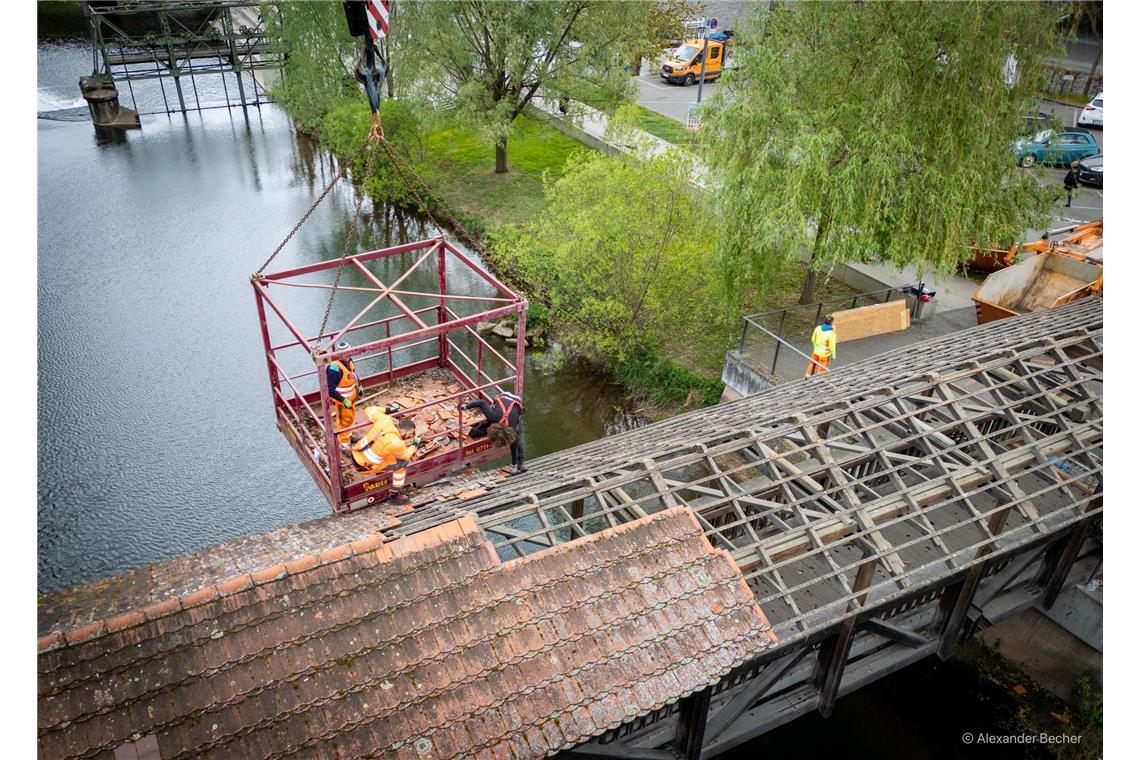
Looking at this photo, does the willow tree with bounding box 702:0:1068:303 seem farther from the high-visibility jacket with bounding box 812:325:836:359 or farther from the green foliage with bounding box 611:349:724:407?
the green foliage with bounding box 611:349:724:407

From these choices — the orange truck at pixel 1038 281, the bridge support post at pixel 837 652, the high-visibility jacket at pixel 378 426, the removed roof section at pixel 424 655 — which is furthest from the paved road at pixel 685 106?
the removed roof section at pixel 424 655

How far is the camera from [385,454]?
12.4m

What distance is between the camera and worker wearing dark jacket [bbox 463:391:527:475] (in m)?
13.2

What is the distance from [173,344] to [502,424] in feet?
50.8

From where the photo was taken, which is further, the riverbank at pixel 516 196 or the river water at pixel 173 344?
the riverbank at pixel 516 196

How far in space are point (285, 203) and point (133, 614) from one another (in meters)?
28.0

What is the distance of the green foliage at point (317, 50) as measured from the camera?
32969mm

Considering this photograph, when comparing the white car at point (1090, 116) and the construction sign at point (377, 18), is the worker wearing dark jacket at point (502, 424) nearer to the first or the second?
the construction sign at point (377, 18)

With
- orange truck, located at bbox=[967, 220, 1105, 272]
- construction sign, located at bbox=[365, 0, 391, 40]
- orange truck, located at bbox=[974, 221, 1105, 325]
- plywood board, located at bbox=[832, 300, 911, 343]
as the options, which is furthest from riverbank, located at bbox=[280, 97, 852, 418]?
construction sign, located at bbox=[365, 0, 391, 40]

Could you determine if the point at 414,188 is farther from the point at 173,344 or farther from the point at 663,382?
the point at 173,344

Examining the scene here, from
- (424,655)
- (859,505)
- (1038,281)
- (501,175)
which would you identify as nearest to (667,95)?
(501,175)

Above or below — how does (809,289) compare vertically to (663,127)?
below

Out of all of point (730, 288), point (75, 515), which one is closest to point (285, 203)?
point (75, 515)

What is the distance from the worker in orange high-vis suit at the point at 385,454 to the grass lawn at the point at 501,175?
19.4 metres
